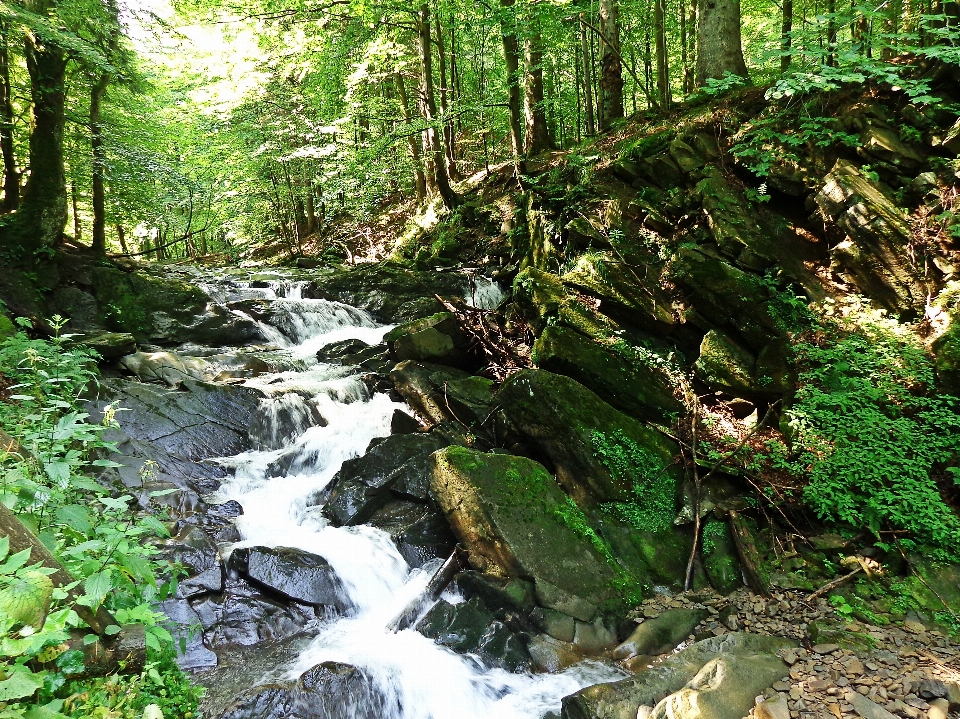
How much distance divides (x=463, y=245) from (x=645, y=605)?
10597 millimetres

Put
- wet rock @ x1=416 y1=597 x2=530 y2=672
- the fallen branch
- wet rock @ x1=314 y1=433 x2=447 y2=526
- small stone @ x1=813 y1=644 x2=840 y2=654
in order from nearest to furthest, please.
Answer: small stone @ x1=813 y1=644 x2=840 y2=654 < wet rock @ x1=416 y1=597 x2=530 y2=672 < the fallen branch < wet rock @ x1=314 y1=433 x2=447 y2=526

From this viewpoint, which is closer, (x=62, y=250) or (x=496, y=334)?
(x=496, y=334)

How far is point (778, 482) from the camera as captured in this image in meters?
6.25

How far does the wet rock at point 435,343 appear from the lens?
374 inches

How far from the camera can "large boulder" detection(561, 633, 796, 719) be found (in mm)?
3850

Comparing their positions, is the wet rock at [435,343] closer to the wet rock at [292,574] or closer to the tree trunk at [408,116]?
the wet rock at [292,574]

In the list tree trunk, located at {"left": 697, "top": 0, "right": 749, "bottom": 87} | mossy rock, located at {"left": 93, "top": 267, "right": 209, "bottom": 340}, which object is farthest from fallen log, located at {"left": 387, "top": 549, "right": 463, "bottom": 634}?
tree trunk, located at {"left": 697, "top": 0, "right": 749, "bottom": 87}

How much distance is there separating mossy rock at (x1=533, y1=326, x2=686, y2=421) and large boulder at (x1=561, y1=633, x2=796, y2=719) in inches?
128

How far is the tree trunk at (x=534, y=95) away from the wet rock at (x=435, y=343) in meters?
6.09

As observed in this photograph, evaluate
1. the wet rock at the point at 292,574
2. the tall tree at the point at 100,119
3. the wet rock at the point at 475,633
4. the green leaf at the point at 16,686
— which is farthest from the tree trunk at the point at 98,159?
the green leaf at the point at 16,686

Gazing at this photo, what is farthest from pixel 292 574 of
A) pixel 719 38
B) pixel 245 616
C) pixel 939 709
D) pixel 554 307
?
pixel 719 38

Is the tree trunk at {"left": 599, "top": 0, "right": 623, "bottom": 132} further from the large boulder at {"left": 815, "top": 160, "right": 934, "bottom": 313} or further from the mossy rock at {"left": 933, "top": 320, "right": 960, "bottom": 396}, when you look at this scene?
the mossy rock at {"left": 933, "top": 320, "right": 960, "bottom": 396}

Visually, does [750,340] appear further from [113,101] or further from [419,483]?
[113,101]

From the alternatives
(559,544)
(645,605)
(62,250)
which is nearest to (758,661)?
(645,605)
